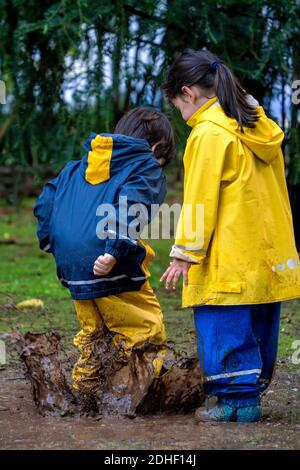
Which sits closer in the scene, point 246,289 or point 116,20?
point 246,289

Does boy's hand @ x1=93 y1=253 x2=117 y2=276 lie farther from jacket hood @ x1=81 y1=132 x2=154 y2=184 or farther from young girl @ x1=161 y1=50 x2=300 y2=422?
jacket hood @ x1=81 y1=132 x2=154 y2=184

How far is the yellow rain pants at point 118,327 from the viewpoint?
3.86 m

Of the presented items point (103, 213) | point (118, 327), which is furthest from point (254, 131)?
point (118, 327)

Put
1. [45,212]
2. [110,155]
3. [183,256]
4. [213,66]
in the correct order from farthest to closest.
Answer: [45,212] → [110,155] → [213,66] → [183,256]

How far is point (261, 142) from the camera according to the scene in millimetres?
3484

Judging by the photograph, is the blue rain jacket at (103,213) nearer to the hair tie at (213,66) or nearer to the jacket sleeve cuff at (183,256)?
the jacket sleeve cuff at (183,256)

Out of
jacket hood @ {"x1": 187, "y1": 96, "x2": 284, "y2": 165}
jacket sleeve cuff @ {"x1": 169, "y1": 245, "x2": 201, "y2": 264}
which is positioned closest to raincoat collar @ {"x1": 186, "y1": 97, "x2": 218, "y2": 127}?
jacket hood @ {"x1": 187, "y1": 96, "x2": 284, "y2": 165}

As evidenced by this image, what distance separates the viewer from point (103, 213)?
3643mm

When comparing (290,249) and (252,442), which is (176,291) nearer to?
(290,249)

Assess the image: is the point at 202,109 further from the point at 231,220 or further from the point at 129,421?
the point at 129,421

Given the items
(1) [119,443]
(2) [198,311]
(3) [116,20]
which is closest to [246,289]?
(2) [198,311]

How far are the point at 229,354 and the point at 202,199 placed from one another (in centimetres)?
61

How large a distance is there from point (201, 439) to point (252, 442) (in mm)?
179

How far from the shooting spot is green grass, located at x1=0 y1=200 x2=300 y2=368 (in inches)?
209
